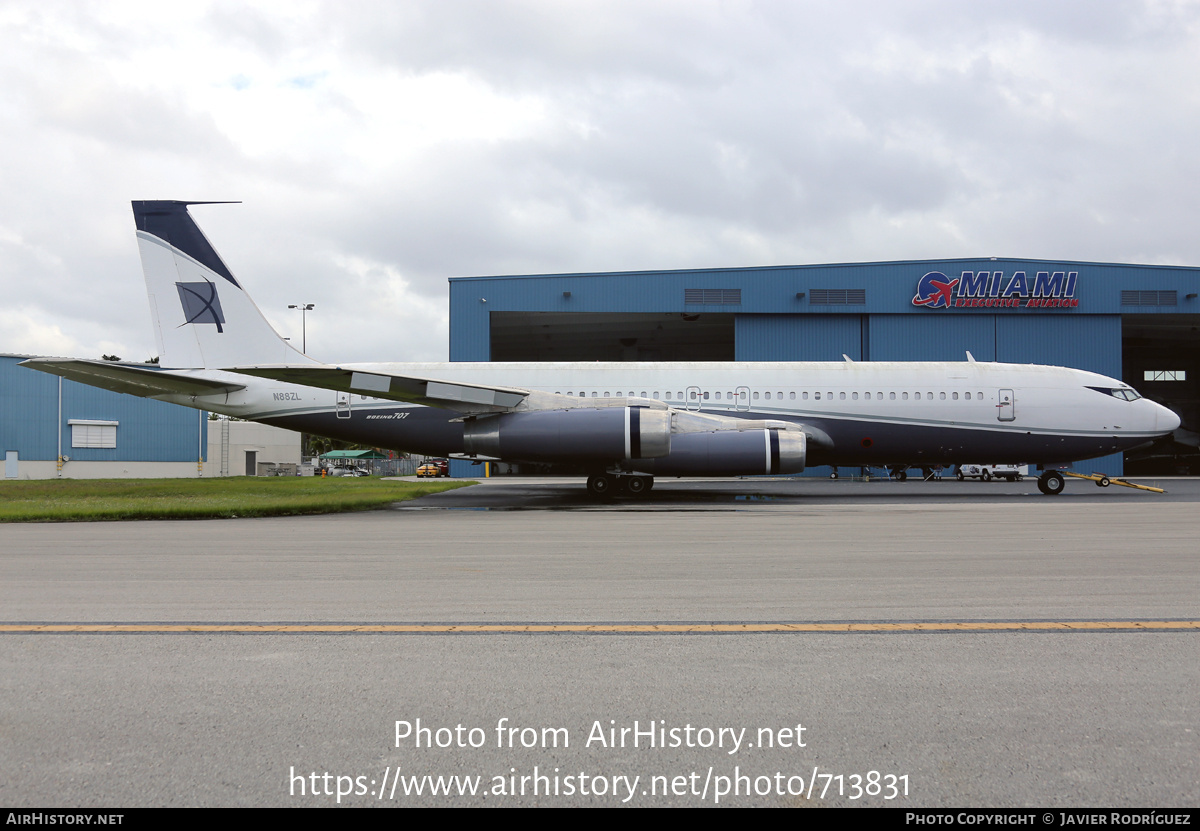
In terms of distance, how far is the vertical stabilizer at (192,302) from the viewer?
61.5 ft

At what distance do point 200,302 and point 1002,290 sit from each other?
3357 cm

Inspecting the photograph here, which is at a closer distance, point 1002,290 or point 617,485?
point 617,485

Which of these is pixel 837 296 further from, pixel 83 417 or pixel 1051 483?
pixel 83 417

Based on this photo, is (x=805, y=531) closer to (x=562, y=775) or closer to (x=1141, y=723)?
(x=1141, y=723)

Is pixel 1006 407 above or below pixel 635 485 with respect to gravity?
above

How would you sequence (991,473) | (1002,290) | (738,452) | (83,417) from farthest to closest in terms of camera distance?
(83,417)
(991,473)
(1002,290)
(738,452)

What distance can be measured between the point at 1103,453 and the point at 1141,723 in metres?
21.4

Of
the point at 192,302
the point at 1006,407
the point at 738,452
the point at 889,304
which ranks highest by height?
the point at 889,304

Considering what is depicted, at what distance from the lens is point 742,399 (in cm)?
2058

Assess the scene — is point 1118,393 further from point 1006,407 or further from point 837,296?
point 837,296

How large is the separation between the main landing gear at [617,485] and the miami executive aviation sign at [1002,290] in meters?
22.8

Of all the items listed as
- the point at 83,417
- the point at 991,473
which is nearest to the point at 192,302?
the point at 83,417

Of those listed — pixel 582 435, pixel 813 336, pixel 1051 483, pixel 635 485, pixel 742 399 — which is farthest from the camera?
pixel 813 336

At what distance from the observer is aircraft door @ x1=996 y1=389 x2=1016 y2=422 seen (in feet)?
66.6
